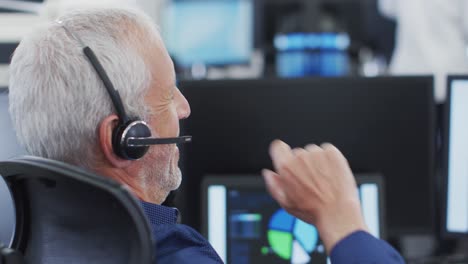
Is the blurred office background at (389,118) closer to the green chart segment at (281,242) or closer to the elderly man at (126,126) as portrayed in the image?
the elderly man at (126,126)

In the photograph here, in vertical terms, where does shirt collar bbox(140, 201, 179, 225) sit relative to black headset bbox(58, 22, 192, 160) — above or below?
below

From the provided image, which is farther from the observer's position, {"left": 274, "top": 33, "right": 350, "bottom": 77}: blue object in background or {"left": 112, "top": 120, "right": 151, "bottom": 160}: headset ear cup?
{"left": 274, "top": 33, "right": 350, "bottom": 77}: blue object in background

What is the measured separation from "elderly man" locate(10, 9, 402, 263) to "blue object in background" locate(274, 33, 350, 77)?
122 inches

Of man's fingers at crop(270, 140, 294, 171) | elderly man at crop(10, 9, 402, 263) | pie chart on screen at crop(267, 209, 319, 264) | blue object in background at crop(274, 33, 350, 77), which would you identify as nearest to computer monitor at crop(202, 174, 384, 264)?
pie chart on screen at crop(267, 209, 319, 264)

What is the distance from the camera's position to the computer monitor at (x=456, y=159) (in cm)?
179

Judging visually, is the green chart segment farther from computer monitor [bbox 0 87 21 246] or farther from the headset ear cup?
the headset ear cup

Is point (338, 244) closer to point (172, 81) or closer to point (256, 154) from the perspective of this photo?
point (172, 81)

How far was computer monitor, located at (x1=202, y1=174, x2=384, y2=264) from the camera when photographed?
167 cm

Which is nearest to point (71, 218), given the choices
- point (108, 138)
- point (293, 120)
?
point (108, 138)

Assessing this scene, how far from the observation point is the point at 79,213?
985mm

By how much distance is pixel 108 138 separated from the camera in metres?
1.05

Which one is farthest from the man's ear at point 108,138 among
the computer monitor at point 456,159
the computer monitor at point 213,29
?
the computer monitor at point 213,29

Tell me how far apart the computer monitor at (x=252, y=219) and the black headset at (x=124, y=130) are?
0.62m

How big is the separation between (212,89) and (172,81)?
0.67 metres
